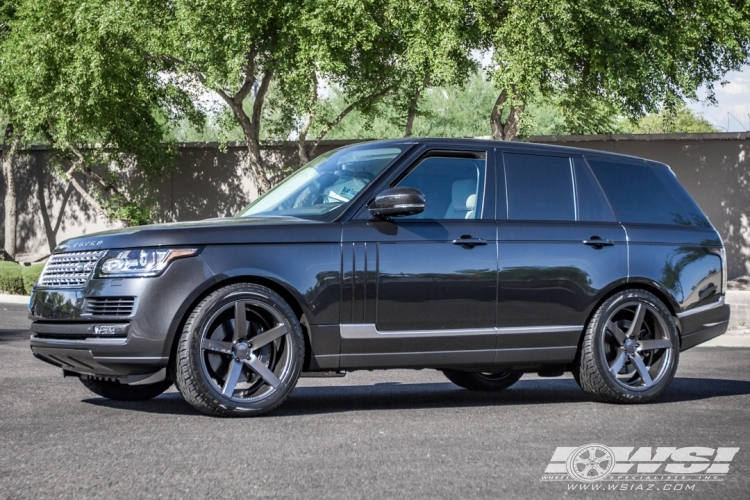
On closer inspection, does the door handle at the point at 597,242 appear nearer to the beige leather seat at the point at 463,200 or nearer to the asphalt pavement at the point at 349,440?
the beige leather seat at the point at 463,200

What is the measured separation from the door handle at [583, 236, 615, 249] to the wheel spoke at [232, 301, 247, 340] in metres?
2.71

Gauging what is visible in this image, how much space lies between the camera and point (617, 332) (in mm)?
8180

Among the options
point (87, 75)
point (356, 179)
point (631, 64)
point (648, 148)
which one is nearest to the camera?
point (356, 179)

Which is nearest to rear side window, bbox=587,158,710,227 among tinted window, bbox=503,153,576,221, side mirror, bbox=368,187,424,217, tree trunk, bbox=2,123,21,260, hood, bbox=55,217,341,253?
tinted window, bbox=503,153,576,221

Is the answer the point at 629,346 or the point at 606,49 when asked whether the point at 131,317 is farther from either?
the point at 606,49

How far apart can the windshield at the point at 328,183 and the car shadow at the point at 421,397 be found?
1.42 metres

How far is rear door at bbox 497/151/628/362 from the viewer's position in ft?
25.6

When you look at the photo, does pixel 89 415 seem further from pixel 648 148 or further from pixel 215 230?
pixel 648 148

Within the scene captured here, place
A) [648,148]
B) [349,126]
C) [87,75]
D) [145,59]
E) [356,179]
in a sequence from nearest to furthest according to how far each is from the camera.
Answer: [356,179], [87,75], [145,59], [648,148], [349,126]

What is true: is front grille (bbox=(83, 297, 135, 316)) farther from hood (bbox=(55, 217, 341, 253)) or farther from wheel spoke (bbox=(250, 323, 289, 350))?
wheel spoke (bbox=(250, 323, 289, 350))

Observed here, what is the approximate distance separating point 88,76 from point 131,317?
19.3 m

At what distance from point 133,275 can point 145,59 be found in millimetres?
20759

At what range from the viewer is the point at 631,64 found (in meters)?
22.8

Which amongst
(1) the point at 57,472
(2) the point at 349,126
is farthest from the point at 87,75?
(2) the point at 349,126
